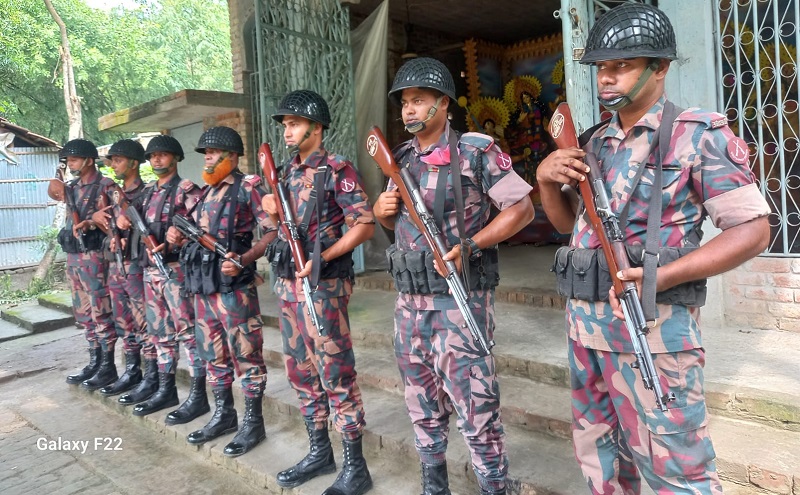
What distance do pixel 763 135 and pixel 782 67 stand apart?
42cm

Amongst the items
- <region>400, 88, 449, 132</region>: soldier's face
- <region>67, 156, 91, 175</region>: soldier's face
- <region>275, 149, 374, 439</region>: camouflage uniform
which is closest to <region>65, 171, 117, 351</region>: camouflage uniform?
<region>67, 156, 91, 175</region>: soldier's face

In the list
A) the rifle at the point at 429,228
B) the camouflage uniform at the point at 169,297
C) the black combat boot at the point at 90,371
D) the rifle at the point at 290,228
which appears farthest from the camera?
the black combat boot at the point at 90,371

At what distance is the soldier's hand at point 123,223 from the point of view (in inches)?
177

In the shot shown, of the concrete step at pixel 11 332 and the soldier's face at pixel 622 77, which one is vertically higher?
the soldier's face at pixel 622 77

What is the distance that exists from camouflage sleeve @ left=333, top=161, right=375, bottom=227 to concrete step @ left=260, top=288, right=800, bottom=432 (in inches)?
55.9

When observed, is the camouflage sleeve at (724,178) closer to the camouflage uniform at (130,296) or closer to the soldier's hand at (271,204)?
the soldier's hand at (271,204)

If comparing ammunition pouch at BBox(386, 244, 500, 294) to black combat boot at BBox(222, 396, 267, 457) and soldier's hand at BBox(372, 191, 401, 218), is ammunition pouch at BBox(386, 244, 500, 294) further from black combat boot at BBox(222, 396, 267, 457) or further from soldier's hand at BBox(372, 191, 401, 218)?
black combat boot at BBox(222, 396, 267, 457)

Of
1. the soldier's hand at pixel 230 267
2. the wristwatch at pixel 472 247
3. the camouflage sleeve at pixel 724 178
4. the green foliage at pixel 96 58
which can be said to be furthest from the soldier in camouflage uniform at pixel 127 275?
the green foliage at pixel 96 58

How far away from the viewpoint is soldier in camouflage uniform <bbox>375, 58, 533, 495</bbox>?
2.34 m

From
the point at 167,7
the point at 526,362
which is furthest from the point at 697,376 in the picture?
the point at 167,7

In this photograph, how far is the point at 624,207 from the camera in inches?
69.2

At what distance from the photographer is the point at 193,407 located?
4.15 m

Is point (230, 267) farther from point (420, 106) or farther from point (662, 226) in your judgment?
point (662, 226)

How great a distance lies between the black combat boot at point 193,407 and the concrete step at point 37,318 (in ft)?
17.5
